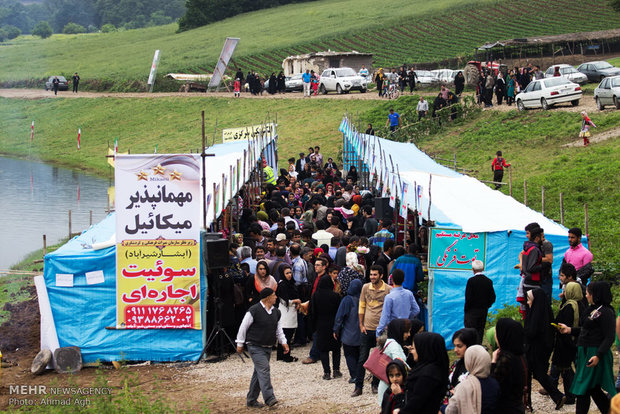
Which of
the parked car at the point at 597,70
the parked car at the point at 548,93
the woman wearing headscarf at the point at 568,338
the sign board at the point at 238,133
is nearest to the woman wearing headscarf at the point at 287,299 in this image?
the woman wearing headscarf at the point at 568,338

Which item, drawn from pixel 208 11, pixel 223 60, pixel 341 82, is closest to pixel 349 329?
pixel 341 82

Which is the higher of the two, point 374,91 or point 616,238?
point 374,91

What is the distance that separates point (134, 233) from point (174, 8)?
437 feet

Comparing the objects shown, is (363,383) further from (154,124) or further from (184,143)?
(154,124)

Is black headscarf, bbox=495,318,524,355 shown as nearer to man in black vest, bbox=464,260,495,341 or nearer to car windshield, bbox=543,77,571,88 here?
A: man in black vest, bbox=464,260,495,341

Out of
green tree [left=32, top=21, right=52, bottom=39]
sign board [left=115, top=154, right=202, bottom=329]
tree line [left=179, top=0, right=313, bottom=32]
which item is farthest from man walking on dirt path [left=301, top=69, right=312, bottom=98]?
green tree [left=32, top=21, right=52, bottom=39]

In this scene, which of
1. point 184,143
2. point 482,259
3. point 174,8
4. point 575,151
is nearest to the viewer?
point 482,259

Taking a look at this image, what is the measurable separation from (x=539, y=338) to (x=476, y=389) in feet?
8.68

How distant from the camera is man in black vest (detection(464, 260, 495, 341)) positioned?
34.7ft

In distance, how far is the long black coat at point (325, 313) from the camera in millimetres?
10805

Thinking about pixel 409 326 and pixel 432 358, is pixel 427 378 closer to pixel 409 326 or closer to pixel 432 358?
pixel 432 358

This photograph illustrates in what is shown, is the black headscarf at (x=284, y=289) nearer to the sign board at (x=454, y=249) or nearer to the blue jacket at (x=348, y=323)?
the blue jacket at (x=348, y=323)

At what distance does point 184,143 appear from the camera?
4231 centimetres

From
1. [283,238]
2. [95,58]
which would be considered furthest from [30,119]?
[283,238]
